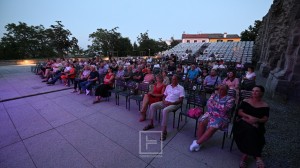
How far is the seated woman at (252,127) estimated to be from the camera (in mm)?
2379

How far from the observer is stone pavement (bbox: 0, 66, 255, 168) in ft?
8.45

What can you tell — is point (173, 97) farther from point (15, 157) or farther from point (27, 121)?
point (27, 121)

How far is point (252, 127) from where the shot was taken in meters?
2.43

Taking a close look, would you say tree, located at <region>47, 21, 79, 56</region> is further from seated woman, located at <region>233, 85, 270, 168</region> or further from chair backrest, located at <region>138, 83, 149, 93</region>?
seated woman, located at <region>233, 85, 270, 168</region>

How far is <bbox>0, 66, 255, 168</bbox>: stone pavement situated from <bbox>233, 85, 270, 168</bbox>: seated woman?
0.32 meters

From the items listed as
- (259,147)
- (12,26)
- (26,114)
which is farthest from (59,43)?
(259,147)

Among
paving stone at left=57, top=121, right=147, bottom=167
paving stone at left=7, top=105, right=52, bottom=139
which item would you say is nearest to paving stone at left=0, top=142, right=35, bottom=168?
paving stone at left=7, top=105, right=52, bottom=139

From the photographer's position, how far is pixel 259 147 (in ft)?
7.83

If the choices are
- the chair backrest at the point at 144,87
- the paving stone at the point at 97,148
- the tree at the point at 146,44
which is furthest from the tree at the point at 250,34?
the paving stone at the point at 97,148

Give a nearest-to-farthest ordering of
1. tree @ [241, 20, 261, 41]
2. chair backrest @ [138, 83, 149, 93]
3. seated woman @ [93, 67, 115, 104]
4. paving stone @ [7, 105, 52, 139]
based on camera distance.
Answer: paving stone @ [7, 105, 52, 139], chair backrest @ [138, 83, 149, 93], seated woman @ [93, 67, 115, 104], tree @ [241, 20, 261, 41]

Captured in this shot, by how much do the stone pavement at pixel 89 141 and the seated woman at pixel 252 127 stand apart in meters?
0.32

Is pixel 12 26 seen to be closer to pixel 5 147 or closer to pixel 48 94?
pixel 48 94

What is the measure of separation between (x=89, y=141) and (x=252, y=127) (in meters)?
3.20

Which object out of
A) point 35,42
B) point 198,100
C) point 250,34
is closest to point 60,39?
point 35,42
